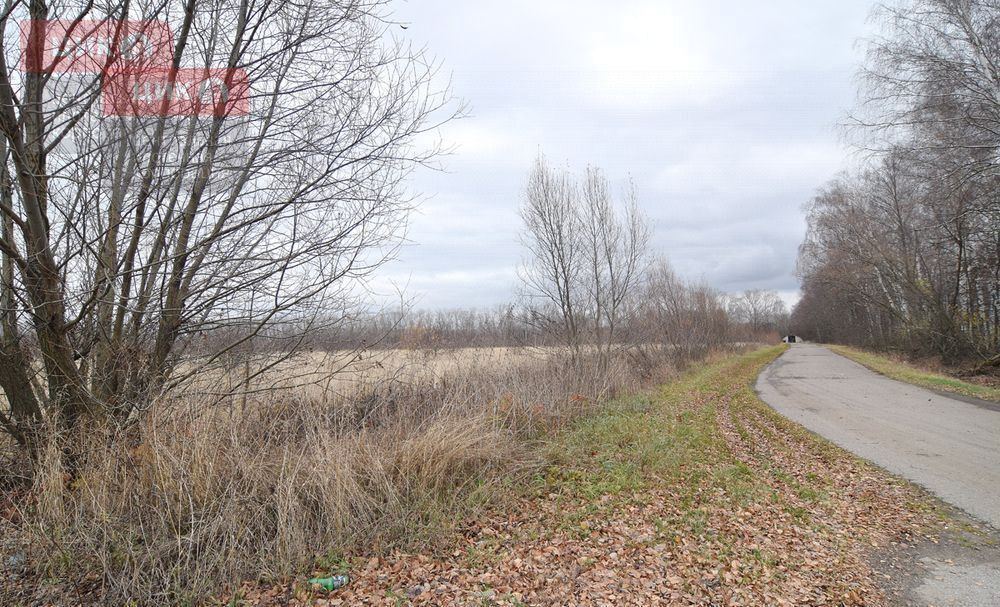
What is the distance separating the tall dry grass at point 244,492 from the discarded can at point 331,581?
0.80 ft

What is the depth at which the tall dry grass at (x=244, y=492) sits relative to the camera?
3.65m

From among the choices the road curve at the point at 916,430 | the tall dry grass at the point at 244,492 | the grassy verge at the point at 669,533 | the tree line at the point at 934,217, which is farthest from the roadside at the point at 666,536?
the tree line at the point at 934,217

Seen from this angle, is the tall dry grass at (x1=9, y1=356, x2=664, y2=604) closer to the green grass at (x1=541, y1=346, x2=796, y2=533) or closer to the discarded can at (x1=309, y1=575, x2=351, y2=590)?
the discarded can at (x1=309, y1=575, x2=351, y2=590)

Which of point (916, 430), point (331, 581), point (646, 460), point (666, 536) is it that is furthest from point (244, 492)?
point (916, 430)

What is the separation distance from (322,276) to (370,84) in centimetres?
215

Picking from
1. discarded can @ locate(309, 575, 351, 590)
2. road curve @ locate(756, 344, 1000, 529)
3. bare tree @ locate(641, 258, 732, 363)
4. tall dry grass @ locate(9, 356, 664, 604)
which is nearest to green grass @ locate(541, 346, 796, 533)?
tall dry grass @ locate(9, 356, 664, 604)

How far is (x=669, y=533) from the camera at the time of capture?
183 inches

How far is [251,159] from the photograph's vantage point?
5.02m

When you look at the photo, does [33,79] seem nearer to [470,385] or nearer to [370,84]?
[370,84]

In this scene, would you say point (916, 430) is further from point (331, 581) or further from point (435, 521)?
point (331, 581)

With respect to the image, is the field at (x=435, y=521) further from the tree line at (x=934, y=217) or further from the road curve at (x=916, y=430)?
the tree line at (x=934, y=217)

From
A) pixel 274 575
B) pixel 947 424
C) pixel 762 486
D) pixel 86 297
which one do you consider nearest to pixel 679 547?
pixel 762 486

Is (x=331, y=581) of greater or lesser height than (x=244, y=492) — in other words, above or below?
below

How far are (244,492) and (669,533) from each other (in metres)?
3.94
